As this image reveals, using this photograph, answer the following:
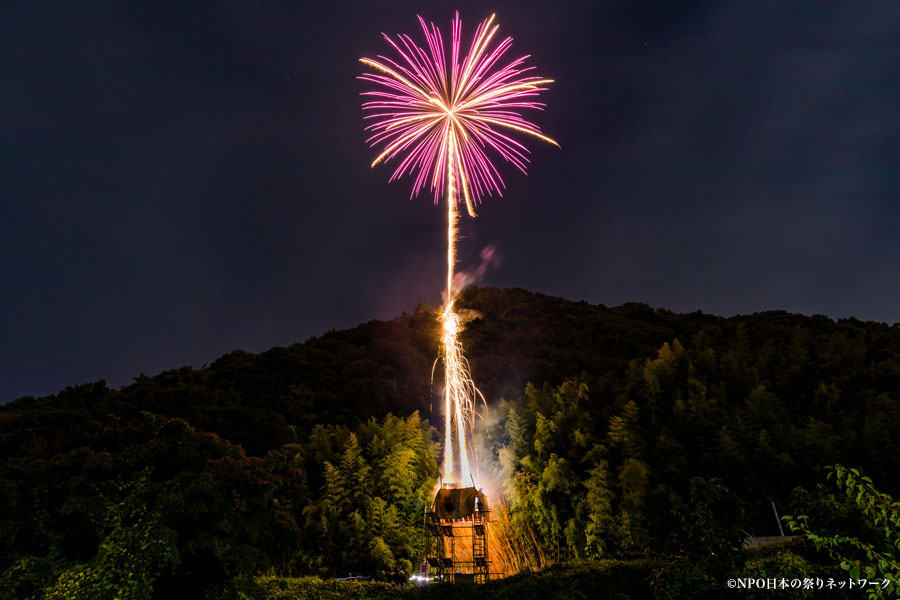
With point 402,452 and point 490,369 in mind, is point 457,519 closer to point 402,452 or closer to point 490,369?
point 402,452

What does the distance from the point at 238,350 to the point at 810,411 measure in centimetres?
3324

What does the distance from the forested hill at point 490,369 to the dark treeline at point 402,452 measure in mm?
129

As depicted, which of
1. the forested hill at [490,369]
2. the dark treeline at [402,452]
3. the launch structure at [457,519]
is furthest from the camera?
the forested hill at [490,369]

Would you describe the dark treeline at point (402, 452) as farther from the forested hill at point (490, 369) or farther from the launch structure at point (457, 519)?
the launch structure at point (457, 519)

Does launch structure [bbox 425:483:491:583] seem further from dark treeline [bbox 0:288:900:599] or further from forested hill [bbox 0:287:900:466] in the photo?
forested hill [bbox 0:287:900:466]

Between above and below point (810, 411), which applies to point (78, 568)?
below

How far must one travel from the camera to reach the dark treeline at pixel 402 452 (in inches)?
311

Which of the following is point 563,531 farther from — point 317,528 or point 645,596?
point 645,596

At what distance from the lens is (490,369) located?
3247cm

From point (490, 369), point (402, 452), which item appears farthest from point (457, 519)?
point (490, 369)

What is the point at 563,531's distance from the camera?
17.8 metres

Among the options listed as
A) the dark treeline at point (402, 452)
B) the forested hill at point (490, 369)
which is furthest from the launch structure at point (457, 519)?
the forested hill at point (490, 369)

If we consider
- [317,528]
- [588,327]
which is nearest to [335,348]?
[588,327]

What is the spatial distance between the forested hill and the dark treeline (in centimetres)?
13
